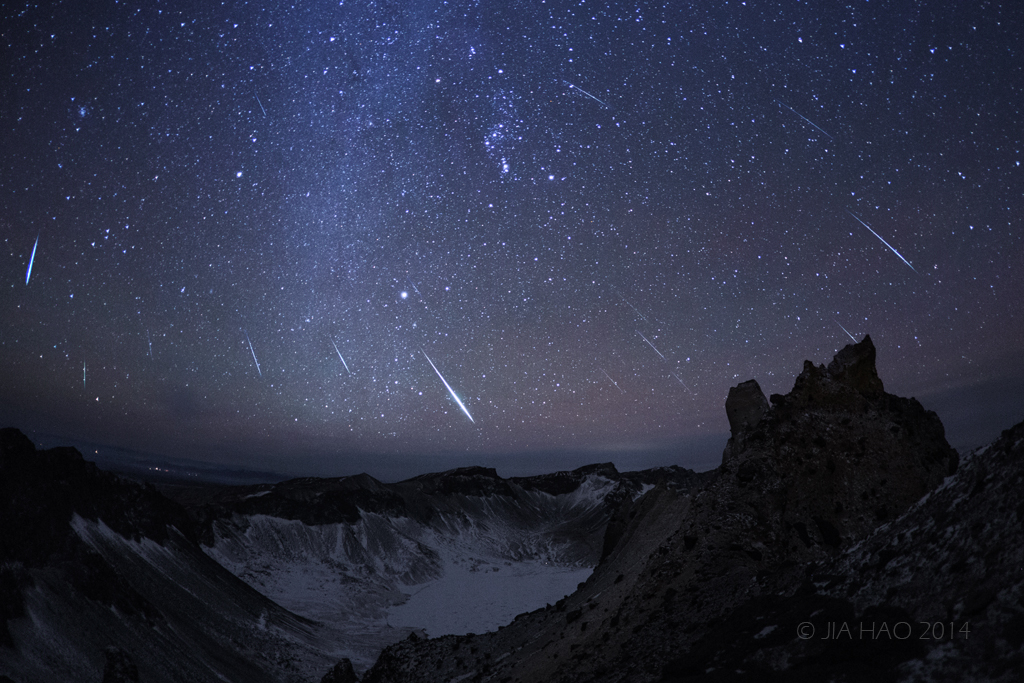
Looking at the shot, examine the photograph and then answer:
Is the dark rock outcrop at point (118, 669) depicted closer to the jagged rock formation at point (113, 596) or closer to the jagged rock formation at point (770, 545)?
the jagged rock formation at point (113, 596)

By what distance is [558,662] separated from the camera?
52.7 feet

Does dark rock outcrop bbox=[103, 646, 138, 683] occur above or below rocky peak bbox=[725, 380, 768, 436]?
below

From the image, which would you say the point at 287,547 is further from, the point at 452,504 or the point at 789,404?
the point at 789,404

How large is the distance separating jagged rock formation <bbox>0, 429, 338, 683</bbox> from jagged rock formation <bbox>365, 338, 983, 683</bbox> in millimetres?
32073

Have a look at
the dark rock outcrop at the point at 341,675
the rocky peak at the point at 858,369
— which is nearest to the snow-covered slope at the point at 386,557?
the dark rock outcrop at the point at 341,675

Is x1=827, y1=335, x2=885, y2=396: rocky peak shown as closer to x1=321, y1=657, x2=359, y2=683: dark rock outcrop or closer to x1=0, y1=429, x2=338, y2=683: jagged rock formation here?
x1=321, y1=657, x2=359, y2=683: dark rock outcrop

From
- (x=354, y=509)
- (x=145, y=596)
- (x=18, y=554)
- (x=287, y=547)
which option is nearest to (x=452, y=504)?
(x=354, y=509)

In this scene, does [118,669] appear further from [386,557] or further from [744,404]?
[386,557]

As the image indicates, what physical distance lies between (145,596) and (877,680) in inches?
2749

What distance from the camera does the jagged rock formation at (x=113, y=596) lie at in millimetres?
40656

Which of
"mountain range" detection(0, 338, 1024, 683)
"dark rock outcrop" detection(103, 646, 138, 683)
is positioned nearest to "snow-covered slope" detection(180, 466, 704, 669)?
"mountain range" detection(0, 338, 1024, 683)

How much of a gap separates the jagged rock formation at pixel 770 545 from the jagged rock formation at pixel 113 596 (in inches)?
1263

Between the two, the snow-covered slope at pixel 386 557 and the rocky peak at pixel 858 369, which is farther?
the snow-covered slope at pixel 386 557

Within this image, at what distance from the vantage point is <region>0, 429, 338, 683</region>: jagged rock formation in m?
40.7
